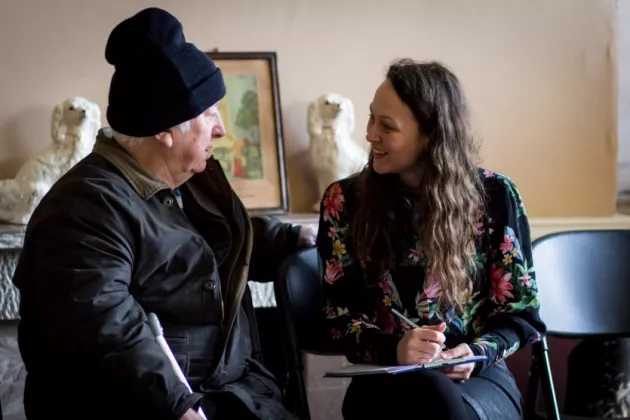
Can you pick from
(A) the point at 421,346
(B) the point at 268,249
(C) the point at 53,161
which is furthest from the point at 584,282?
(C) the point at 53,161

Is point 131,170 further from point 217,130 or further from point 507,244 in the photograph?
point 507,244

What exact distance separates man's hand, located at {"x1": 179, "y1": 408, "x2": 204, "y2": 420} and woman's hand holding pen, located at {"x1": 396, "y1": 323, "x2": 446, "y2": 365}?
0.40 metres

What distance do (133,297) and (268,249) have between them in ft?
1.46

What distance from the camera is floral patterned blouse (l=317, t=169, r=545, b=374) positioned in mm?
1639

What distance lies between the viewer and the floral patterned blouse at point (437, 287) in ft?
5.38

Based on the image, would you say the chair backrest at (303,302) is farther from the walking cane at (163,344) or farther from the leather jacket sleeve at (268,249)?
the walking cane at (163,344)

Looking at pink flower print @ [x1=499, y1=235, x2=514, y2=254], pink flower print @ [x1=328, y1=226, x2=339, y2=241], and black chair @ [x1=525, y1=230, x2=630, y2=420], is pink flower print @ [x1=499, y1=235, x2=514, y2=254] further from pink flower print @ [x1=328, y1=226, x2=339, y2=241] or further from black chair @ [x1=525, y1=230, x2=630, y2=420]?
pink flower print @ [x1=328, y1=226, x2=339, y2=241]

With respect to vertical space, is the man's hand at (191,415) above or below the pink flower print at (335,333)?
below

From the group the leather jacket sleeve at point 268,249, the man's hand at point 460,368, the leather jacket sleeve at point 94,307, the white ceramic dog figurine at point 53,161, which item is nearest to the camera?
the leather jacket sleeve at point 94,307

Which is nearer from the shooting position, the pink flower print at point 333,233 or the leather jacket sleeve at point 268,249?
the pink flower print at point 333,233

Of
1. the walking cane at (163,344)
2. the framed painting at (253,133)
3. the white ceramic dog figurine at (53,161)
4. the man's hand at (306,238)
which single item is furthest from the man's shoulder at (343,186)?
the white ceramic dog figurine at (53,161)

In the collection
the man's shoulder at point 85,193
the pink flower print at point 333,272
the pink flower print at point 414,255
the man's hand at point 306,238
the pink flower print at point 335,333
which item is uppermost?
the man's shoulder at point 85,193

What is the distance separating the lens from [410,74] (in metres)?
1.59

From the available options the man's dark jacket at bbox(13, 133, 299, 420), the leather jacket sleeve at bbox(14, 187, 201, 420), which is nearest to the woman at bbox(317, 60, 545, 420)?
the man's dark jacket at bbox(13, 133, 299, 420)
